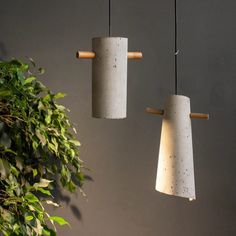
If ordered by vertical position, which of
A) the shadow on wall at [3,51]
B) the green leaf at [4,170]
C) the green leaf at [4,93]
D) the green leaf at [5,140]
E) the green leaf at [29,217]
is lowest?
the green leaf at [29,217]

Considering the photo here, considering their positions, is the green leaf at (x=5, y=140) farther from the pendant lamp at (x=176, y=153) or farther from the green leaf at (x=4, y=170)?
the pendant lamp at (x=176, y=153)

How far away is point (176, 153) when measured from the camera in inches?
53.9

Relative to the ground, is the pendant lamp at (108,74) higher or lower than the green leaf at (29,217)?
higher

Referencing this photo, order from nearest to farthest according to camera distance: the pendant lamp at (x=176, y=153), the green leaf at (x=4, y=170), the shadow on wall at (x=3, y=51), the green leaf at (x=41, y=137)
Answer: the pendant lamp at (x=176, y=153)
the green leaf at (x=4, y=170)
the green leaf at (x=41, y=137)
the shadow on wall at (x=3, y=51)

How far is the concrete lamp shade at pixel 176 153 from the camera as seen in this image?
1.36 m

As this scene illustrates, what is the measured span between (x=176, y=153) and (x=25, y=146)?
0.74m

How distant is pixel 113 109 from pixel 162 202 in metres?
0.98

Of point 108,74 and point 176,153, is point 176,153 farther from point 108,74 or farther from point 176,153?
point 108,74

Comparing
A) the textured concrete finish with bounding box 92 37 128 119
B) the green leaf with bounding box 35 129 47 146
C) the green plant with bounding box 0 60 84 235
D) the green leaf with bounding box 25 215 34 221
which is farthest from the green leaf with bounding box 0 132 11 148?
the textured concrete finish with bounding box 92 37 128 119

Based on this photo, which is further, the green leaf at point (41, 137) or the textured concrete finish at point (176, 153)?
the green leaf at point (41, 137)

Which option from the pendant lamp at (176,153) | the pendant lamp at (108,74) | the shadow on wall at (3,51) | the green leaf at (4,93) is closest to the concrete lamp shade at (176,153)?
the pendant lamp at (176,153)

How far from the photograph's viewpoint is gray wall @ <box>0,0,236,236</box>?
7.00 feet

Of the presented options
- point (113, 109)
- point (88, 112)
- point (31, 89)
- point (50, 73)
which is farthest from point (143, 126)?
point (113, 109)

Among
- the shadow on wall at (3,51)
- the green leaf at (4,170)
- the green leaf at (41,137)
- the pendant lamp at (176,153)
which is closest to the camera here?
the pendant lamp at (176,153)
